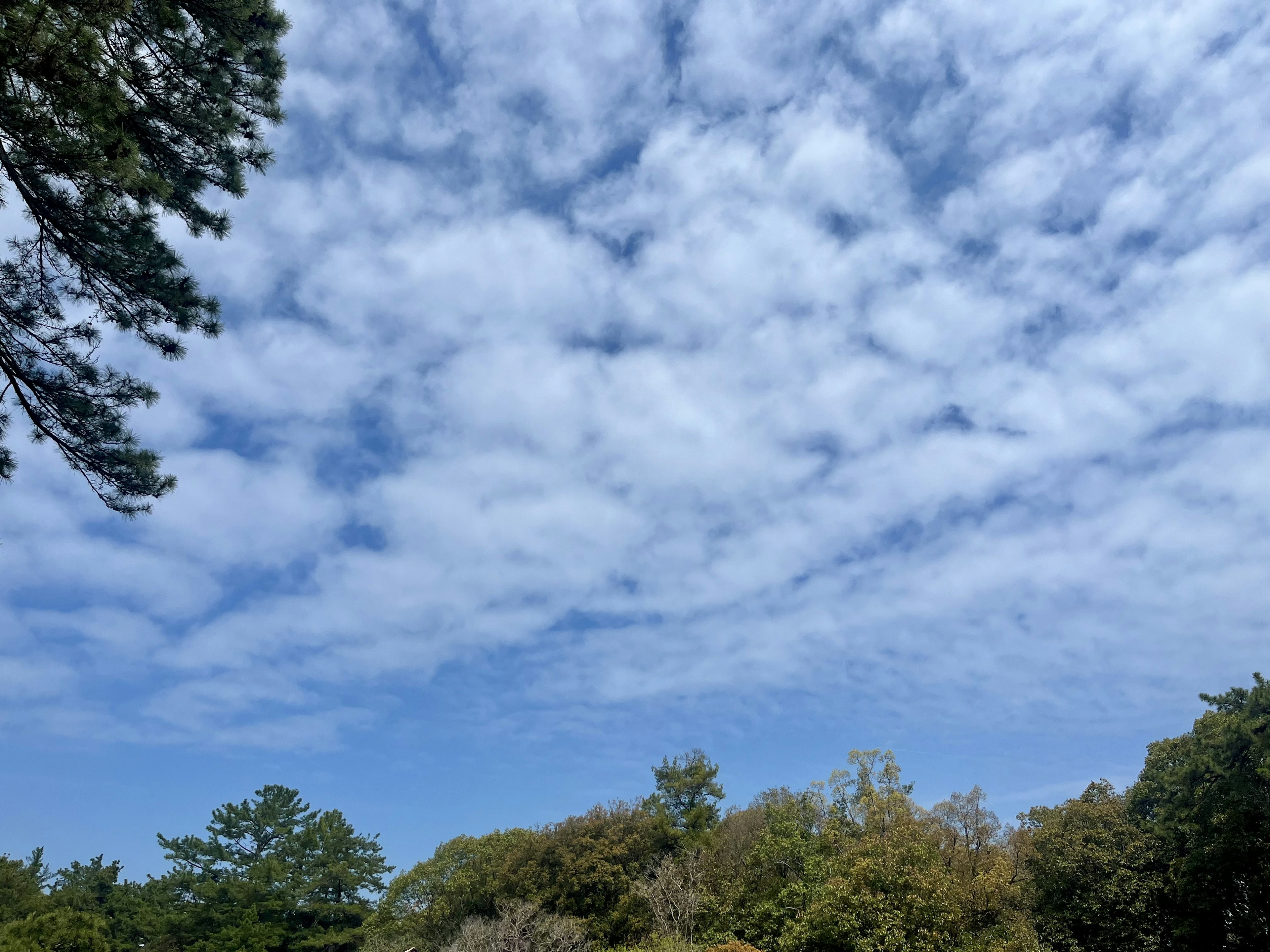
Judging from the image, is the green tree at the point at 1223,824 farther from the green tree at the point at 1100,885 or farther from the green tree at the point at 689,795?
the green tree at the point at 689,795

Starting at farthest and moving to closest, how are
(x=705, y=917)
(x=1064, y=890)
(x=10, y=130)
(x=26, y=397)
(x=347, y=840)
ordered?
1. (x=347, y=840)
2. (x=705, y=917)
3. (x=1064, y=890)
4. (x=26, y=397)
5. (x=10, y=130)

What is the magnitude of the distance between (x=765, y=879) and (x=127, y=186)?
3264 centimetres

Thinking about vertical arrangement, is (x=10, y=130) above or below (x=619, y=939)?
above

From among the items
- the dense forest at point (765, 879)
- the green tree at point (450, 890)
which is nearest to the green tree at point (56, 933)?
the dense forest at point (765, 879)

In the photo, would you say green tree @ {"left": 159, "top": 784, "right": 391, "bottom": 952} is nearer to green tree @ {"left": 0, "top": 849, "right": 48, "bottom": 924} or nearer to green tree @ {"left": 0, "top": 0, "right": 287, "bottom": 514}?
green tree @ {"left": 0, "top": 849, "right": 48, "bottom": 924}

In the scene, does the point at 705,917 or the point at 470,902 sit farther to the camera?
the point at 470,902

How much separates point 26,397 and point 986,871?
33994mm

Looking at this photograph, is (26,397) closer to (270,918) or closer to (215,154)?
(215,154)

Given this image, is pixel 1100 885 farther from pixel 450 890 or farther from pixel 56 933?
pixel 56 933

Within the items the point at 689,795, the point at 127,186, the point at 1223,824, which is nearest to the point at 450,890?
the point at 689,795

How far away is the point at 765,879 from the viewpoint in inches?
1270

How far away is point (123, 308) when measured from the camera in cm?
1080

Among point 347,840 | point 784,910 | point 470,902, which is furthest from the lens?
point 347,840

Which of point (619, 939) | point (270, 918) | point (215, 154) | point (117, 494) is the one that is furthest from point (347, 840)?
point (215, 154)
